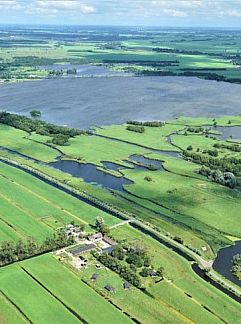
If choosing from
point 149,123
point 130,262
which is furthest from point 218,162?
point 130,262

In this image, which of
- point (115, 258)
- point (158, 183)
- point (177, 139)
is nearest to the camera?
point (115, 258)

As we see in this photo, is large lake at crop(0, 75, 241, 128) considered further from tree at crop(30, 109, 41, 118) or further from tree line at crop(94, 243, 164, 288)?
tree line at crop(94, 243, 164, 288)

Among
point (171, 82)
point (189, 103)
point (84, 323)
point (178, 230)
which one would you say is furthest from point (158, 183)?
point (171, 82)

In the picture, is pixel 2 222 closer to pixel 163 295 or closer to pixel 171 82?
pixel 163 295

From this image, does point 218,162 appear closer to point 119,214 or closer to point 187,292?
point 119,214

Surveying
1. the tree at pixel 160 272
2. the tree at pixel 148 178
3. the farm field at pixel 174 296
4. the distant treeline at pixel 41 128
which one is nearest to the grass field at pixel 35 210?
the farm field at pixel 174 296

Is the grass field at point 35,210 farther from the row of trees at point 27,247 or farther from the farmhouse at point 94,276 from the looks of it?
the farmhouse at point 94,276
